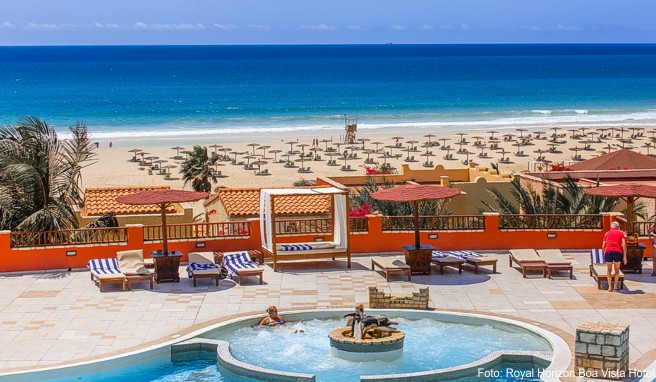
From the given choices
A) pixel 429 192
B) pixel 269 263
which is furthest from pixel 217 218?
pixel 429 192

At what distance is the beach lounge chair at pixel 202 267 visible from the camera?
62.7ft

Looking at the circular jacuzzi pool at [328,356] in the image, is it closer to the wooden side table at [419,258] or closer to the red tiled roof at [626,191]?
the wooden side table at [419,258]

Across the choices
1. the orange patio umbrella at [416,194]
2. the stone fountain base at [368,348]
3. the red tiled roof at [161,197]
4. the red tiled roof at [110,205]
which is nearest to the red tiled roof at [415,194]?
the orange patio umbrella at [416,194]

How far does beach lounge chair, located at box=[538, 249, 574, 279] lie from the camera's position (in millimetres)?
19594

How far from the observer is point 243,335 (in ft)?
52.7

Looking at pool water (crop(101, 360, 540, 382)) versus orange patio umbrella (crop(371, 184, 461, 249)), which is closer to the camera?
pool water (crop(101, 360, 540, 382))

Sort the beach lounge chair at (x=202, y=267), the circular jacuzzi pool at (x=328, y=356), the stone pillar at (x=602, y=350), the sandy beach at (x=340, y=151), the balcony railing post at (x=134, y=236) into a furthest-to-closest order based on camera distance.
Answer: the sandy beach at (x=340, y=151)
the balcony railing post at (x=134, y=236)
the beach lounge chair at (x=202, y=267)
the circular jacuzzi pool at (x=328, y=356)
the stone pillar at (x=602, y=350)

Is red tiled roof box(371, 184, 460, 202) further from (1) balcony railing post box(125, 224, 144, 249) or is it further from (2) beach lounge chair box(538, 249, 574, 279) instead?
(1) balcony railing post box(125, 224, 144, 249)

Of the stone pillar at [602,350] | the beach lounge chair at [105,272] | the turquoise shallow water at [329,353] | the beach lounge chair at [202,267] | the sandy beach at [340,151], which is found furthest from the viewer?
the sandy beach at [340,151]

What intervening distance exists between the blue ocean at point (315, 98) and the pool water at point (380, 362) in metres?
60.0

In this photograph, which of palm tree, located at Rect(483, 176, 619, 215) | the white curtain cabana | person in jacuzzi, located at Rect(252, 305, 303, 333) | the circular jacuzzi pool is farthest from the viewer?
palm tree, located at Rect(483, 176, 619, 215)

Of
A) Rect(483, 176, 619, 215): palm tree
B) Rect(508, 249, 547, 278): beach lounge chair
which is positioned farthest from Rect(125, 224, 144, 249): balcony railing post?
Rect(483, 176, 619, 215): palm tree

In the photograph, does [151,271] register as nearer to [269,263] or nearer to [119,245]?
[119,245]

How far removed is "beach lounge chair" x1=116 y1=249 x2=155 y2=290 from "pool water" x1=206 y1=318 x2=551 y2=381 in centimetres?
345
